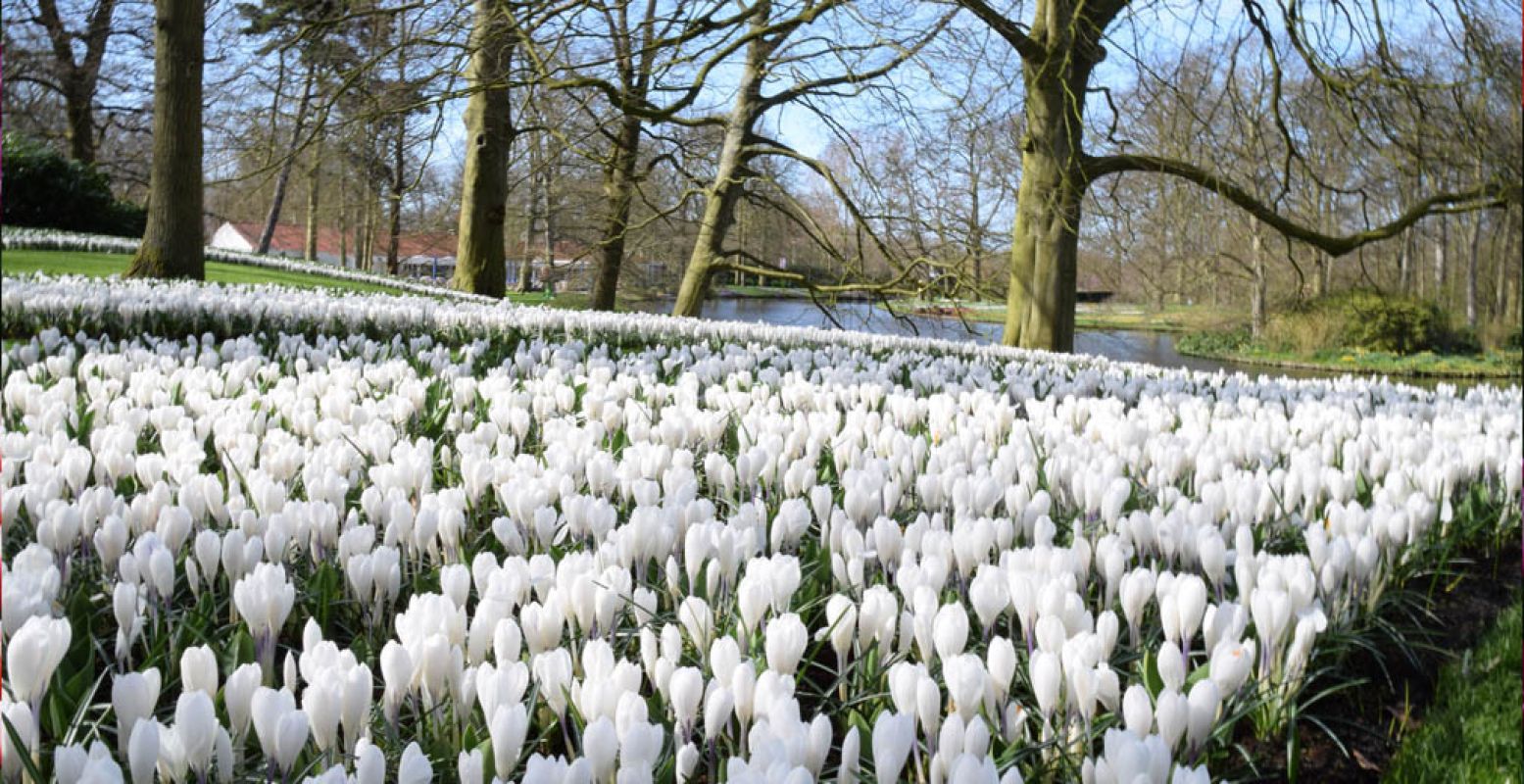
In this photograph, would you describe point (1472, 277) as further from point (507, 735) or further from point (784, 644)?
point (507, 735)

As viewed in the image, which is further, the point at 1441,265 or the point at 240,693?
A: the point at 1441,265

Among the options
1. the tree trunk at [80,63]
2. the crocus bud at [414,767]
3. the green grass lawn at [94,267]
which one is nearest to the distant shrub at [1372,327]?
the green grass lawn at [94,267]

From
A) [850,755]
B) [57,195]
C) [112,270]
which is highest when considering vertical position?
[57,195]

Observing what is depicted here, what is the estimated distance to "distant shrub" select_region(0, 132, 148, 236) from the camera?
79.5 ft

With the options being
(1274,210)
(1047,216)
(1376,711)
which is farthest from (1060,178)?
(1376,711)

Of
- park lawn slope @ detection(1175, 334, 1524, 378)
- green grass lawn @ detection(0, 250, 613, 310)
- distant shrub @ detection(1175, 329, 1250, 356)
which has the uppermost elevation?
green grass lawn @ detection(0, 250, 613, 310)

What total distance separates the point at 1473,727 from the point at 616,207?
1599 centimetres

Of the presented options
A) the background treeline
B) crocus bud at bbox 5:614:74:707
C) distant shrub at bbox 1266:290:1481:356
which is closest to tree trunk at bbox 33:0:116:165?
the background treeline

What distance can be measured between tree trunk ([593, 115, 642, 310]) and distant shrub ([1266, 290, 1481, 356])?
18.7 meters

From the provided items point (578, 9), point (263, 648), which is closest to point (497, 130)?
point (578, 9)

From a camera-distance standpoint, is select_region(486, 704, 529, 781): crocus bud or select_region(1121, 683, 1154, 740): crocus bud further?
select_region(1121, 683, 1154, 740): crocus bud

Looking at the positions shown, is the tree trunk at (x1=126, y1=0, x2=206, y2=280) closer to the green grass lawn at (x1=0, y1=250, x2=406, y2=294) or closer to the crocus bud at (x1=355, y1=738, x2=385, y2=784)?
the green grass lawn at (x1=0, y1=250, x2=406, y2=294)

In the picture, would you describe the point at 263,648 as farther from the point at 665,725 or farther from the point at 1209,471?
the point at 1209,471

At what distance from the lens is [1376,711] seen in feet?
7.47
